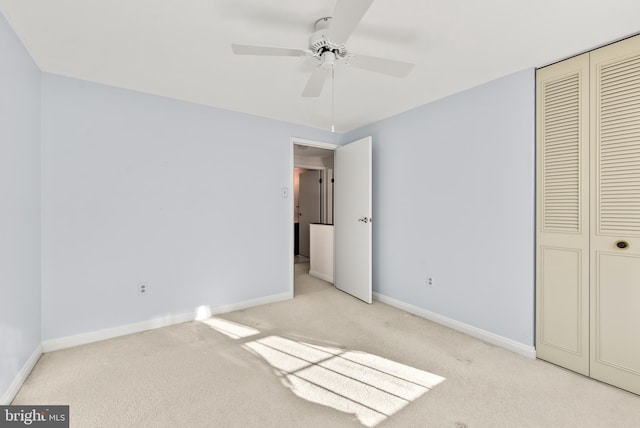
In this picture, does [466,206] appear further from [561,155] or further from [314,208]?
[314,208]

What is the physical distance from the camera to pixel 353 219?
12.1 feet

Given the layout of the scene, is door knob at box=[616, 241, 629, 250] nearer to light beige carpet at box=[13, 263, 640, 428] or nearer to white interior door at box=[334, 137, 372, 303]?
light beige carpet at box=[13, 263, 640, 428]

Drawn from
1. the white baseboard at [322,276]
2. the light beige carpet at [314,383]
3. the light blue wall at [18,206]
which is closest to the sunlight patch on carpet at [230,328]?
the light beige carpet at [314,383]

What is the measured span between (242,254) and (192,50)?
207 cm

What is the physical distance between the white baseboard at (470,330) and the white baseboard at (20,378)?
3207 mm

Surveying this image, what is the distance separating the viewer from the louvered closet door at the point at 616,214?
178 centimetres

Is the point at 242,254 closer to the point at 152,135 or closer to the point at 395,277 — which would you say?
the point at 152,135

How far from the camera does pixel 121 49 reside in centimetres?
197

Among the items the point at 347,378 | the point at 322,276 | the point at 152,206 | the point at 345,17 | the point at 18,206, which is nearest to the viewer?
the point at 345,17

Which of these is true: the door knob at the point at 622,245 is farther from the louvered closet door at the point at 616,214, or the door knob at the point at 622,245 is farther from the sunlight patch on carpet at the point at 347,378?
the sunlight patch on carpet at the point at 347,378

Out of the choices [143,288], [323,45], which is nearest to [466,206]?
[323,45]

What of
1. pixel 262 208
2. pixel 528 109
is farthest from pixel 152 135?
pixel 528 109

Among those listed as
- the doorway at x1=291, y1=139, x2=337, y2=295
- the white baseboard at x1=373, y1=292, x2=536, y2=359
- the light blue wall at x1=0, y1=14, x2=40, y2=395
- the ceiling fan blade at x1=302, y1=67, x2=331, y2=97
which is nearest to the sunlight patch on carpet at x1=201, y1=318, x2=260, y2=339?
the doorway at x1=291, y1=139, x2=337, y2=295

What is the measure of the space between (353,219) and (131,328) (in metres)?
2.65
